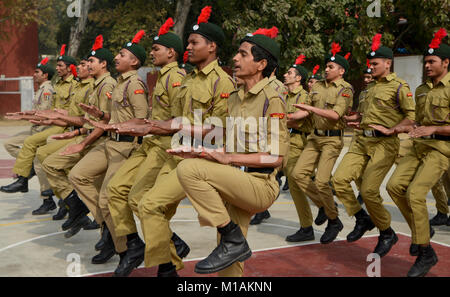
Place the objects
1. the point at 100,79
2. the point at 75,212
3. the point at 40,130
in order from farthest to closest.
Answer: the point at 40,130, the point at 75,212, the point at 100,79

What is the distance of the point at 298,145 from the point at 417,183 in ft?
9.04

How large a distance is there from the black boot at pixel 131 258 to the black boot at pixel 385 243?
8.81 ft

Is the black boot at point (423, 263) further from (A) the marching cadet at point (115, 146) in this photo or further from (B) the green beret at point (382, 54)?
(A) the marching cadet at point (115, 146)

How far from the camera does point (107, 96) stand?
22.0ft

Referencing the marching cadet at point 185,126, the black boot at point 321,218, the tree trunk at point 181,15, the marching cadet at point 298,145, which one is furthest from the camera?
the tree trunk at point 181,15

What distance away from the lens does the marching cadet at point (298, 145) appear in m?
7.54

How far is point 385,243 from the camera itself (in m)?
6.58

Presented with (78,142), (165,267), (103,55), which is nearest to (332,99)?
(103,55)


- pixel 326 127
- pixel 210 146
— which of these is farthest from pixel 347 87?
pixel 210 146

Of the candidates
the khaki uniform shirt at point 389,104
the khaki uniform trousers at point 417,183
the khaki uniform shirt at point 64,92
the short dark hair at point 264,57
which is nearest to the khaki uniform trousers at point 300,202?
the khaki uniform shirt at point 389,104

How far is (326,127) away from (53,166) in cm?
366

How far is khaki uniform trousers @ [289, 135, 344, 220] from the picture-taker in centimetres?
740

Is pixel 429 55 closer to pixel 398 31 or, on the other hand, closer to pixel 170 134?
pixel 170 134

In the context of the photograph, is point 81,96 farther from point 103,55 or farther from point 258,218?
point 258,218
